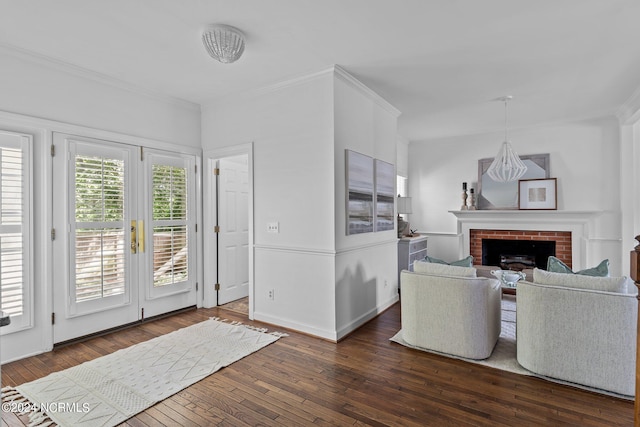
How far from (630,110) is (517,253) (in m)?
2.59

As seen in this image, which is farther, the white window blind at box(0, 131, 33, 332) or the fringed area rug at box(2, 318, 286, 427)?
the white window blind at box(0, 131, 33, 332)

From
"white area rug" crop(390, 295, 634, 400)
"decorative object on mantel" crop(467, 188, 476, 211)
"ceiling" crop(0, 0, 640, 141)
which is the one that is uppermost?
"ceiling" crop(0, 0, 640, 141)

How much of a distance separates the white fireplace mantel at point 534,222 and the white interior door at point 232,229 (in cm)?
378

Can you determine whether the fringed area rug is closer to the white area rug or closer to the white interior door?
the white interior door

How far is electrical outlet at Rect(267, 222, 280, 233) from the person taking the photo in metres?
3.91

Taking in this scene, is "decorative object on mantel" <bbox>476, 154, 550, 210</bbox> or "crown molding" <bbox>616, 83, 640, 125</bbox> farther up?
"crown molding" <bbox>616, 83, 640, 125</bbox>

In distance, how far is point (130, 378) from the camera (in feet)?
8.93

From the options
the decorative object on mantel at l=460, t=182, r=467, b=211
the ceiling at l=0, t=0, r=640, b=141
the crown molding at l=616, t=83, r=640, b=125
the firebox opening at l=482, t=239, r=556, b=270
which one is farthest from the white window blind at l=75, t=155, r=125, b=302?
the crown molding at l=616, t=83, r=640, b=125

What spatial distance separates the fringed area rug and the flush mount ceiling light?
2.59m

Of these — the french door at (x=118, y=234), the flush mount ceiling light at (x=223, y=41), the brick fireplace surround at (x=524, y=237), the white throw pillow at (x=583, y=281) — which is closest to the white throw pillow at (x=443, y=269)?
the white throw pillow at (x=583, y=281)

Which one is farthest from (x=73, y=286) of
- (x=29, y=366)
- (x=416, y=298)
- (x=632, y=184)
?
(x=632, y=184)

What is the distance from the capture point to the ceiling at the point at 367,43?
2520 mm

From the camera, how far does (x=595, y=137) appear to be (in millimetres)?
5418

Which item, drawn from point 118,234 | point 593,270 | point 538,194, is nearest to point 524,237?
point 538,194
